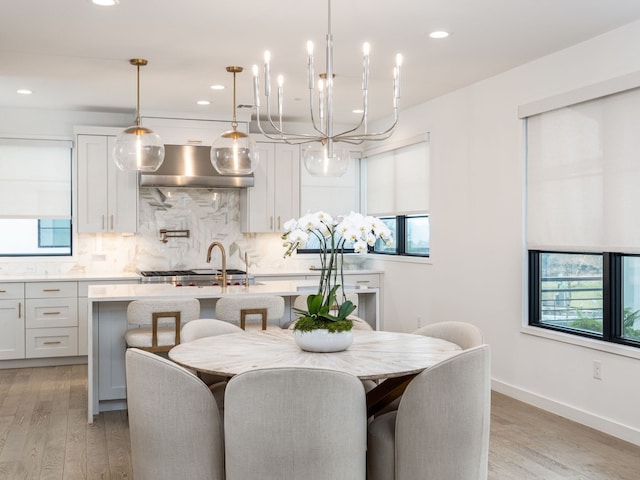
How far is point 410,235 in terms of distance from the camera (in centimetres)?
696

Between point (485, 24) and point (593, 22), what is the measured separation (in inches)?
24.6

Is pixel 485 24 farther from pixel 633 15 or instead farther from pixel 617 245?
pixel 617 245

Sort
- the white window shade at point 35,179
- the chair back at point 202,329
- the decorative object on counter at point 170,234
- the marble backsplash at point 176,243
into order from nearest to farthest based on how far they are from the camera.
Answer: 1. the chair back at point 202,329
2. the white window shade at point 35,179
3. the marble backsplash at point 176,243
4. the decorative object on counter at point 170,234

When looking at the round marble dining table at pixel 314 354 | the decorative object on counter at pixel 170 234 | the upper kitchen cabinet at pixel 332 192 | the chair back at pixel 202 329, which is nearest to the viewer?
the round marble dining table at pixel 314 354

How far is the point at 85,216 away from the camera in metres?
6.65

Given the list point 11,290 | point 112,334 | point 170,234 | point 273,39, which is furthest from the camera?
point 170,234

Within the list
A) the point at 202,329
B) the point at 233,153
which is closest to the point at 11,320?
the point at 233,153

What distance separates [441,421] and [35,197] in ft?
18.1

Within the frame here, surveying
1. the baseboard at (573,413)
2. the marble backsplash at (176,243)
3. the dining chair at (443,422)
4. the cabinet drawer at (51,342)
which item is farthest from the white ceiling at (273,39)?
the baseboard at (573,413)

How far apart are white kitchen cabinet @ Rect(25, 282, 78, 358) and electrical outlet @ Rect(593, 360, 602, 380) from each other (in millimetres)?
4529

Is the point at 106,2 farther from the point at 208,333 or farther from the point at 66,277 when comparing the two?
the point at 66,277

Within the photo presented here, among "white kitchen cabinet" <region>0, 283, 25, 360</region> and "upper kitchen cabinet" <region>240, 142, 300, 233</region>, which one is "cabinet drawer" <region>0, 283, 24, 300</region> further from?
"upper kitchen cabinet" <region>240, 142, 300, 233</region>

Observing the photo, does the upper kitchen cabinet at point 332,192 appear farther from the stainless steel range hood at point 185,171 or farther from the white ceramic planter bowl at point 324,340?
the white ceramic planter bowl at point 324,340

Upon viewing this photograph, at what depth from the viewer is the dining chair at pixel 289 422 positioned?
230 centimetres
